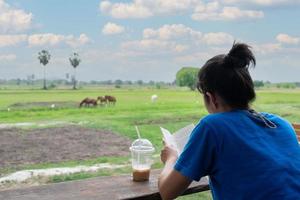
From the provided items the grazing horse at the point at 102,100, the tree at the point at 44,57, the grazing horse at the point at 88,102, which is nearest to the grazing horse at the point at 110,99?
the grazing horse at the point at 102,100

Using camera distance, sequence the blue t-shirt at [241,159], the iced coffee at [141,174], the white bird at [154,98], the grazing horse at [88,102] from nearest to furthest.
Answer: the blue t-shirt at [241,159] → the iced coffee at [141,174] → the grazing horse at [88,102] → the white bird at [154,98]

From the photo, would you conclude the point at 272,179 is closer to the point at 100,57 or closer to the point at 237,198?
the point at 237,198

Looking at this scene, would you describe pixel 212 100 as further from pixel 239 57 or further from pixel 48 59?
pixel 48 59

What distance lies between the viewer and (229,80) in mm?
858

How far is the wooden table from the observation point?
1.10m

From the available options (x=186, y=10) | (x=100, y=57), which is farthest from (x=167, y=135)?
(x=186, y=10)

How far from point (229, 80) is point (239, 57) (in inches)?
2.9

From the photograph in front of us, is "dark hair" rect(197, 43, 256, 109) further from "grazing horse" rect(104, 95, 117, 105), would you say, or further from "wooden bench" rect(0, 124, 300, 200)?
"grazing horse" rect(104, 95, 117, 105)

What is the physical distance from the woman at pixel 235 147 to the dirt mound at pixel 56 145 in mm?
2680

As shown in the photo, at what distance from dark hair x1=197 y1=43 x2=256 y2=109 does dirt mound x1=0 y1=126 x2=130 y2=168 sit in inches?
106

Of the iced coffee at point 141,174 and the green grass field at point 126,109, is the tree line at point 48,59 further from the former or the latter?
the iced coffee at point 141,174

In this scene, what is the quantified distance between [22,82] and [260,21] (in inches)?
135

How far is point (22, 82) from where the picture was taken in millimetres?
6086

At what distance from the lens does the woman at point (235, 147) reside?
813 millimetres
